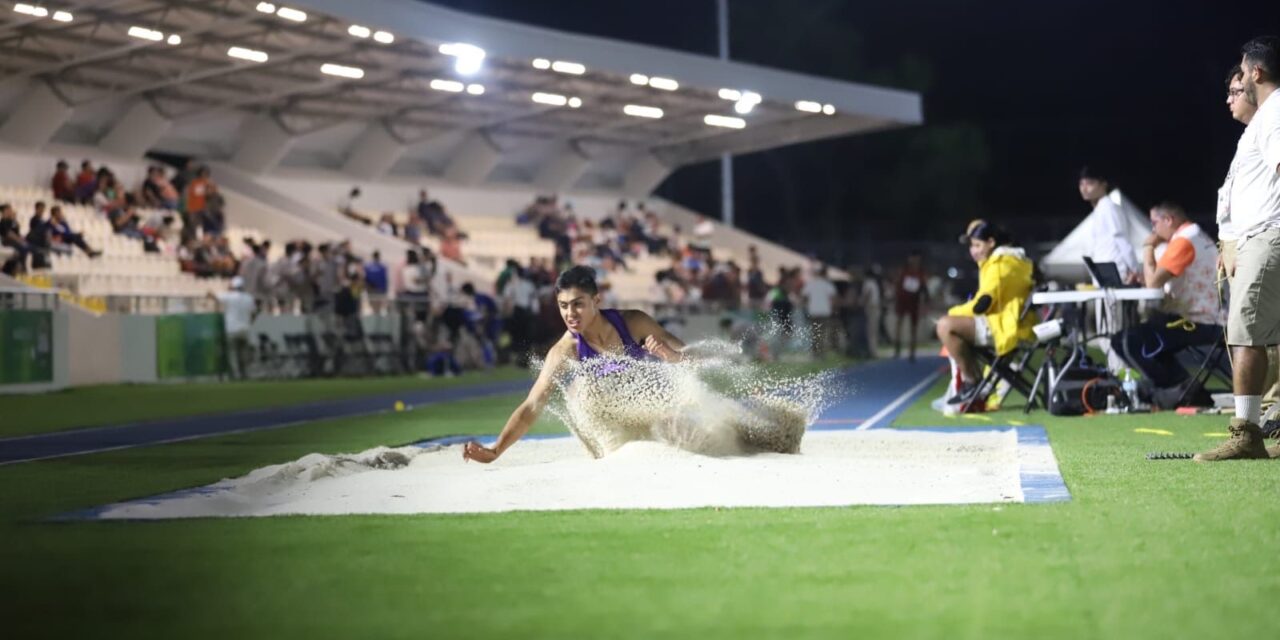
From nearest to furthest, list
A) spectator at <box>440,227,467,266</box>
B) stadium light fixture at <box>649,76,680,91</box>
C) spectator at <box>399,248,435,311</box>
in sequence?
spectator at <box>399,248,435,311</box>
spectator at <box>440,227,467,266</box>
stadium light fixture at <box>649,76,680,91</box>

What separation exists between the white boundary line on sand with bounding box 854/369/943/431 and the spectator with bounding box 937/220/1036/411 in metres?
0.78

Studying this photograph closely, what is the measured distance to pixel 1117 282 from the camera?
570 inches

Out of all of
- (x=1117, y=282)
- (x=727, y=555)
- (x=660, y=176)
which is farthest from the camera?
(x=660, y=176)

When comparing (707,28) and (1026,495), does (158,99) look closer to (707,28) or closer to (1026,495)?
(1026,495)

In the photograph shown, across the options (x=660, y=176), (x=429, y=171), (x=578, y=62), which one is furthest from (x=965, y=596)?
(x=660, y=176)

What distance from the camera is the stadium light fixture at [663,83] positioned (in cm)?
4059

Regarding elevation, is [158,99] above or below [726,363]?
above

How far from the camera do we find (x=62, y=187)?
3195 cm

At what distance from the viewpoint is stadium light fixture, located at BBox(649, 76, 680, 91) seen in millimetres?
40594

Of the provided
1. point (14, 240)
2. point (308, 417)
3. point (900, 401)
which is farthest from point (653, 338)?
point (14, 240)

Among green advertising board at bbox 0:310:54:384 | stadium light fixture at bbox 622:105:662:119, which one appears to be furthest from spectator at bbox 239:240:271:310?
stadium light fixture at bbox 622:105:662:119

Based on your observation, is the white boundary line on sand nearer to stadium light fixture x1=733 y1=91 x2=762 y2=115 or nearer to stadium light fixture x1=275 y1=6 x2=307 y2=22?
stadium light fixture x1=275 y1=6 x2=307 y2=22

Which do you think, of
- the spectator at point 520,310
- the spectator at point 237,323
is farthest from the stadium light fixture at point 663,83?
the spectator at point 237,323

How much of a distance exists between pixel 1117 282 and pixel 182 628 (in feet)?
36.2
